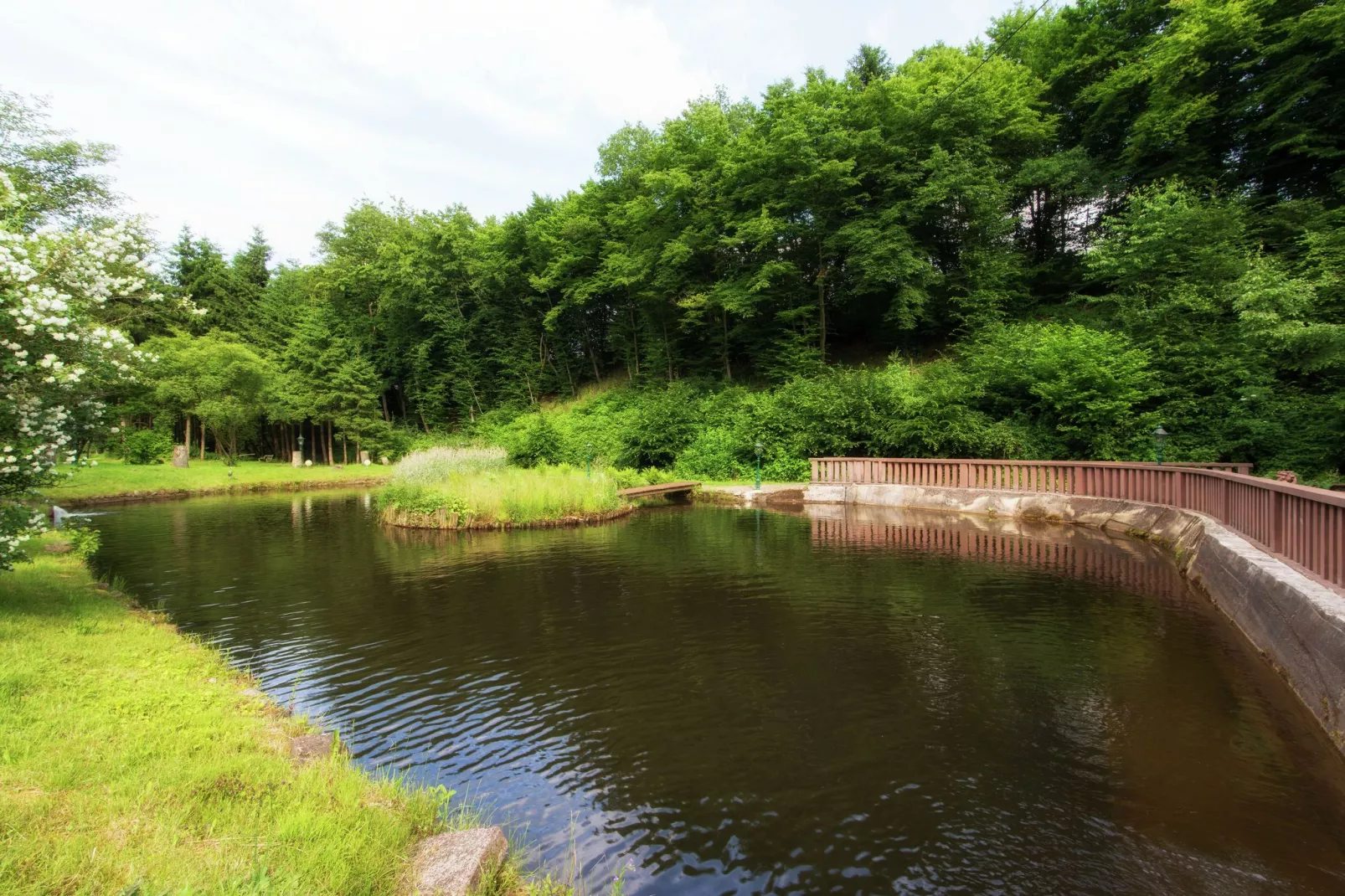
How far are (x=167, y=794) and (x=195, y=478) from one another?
109 feet

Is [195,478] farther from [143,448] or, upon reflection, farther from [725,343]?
[725,343]

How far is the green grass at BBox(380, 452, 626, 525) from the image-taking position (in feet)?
54.2

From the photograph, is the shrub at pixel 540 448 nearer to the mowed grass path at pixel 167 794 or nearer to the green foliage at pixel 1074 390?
the green foliage at pixel 1074 390

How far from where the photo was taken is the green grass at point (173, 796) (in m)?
2.54

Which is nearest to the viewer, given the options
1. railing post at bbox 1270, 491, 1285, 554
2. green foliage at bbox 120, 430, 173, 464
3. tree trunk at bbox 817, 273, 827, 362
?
railing post at bbox 1270, 491, 1285, 554

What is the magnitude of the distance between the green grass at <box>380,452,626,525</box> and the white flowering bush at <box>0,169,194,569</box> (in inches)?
363

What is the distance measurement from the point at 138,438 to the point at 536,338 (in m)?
22.4

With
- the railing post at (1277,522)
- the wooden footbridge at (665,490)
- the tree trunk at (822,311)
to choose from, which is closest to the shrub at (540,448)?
the wooden footbridge at (665,490)

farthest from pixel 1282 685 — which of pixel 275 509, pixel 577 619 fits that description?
pixel 275 509

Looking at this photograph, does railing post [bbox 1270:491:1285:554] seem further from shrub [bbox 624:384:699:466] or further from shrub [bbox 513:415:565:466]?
shrub [bbox 513:415:565:466]

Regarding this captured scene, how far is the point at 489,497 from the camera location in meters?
16.6

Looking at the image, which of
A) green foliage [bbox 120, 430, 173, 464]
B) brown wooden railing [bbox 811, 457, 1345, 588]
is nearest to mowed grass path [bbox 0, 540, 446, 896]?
brown wooden railing [bbox 811, 457, 1345, 588]

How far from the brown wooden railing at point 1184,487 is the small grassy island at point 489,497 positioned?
7515 mm

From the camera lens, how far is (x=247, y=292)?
48.9 meters
